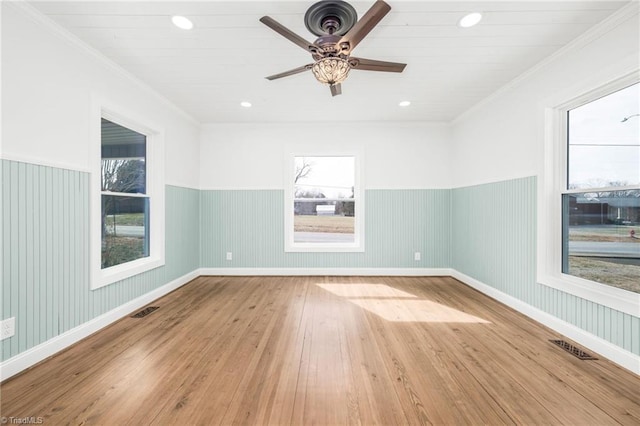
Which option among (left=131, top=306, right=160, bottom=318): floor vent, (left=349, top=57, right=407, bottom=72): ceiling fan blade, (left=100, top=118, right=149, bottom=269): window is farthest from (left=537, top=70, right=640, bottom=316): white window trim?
(left=100, top=118, right=149, bottom=269): window

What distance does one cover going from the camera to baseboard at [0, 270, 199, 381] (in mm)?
1779

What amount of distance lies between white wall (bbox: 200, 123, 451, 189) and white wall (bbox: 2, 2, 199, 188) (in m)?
1.75

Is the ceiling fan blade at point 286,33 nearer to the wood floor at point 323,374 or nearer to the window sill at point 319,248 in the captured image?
the wood floor at point 323,374

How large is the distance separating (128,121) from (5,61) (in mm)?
1176

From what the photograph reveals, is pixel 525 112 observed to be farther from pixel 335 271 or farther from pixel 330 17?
pixel 335 271

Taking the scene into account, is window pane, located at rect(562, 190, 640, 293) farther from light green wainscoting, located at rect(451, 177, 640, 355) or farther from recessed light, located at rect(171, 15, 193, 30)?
recessed light, located at rect(171, 15, 193, 30)

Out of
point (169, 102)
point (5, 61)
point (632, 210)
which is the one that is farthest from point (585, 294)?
point (169, 102)

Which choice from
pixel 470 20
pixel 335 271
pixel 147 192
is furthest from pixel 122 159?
pixel 470 20

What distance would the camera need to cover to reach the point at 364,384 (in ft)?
5.62

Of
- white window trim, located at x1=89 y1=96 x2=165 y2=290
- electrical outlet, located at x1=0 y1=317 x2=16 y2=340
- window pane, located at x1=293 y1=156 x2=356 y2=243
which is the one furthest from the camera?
window pane, located at x1=293 y1=156 x2=356 y2=243

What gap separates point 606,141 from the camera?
220cm

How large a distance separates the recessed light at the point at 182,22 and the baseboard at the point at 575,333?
3.97m

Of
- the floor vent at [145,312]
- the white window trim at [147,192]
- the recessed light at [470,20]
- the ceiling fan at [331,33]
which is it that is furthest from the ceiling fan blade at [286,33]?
the floor vent at [145,312]

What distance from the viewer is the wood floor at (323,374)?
148 centimetres
